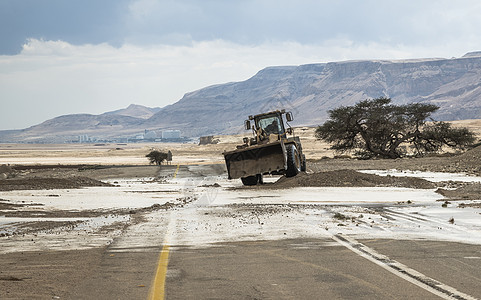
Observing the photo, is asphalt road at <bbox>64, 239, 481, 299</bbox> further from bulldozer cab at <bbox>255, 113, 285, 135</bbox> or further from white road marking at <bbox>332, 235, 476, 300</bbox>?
bulldozer cab at <bbox>255, 113, 285, 135</bbox>

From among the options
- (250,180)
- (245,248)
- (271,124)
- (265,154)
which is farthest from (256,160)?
(245,248)

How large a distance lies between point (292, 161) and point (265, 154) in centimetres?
175

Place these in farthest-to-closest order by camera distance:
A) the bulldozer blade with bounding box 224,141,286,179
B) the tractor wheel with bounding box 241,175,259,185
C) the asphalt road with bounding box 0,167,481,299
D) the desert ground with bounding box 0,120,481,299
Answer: the tractor wheel with bounding box 241,175,259,185 < the bulldozer blade with bounding box 224,141,286,179 < the desert ground with bounding box 0,120,481,299 < the asphalt road with bounding box 0,167,481,299

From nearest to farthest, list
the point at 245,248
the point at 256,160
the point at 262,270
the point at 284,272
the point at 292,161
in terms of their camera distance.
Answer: the point at 284,272
the point at 262,270
the point at 245,248
the point at 256,160
the point at 292,161

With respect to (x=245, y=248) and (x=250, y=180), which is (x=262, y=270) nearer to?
(x=245, y=248)

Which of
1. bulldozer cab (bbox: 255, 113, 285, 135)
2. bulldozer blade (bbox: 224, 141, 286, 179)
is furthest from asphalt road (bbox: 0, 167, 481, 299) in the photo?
bulldozer cab (bbox: 255, 113, 285, 135)

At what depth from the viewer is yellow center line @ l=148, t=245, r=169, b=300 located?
7.18 meters

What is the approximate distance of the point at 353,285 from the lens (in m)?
7.63

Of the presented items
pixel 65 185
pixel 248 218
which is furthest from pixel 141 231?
pixel 65 185

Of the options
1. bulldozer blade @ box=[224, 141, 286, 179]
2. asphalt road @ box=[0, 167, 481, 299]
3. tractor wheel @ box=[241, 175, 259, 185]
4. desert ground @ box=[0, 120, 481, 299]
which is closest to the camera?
asphalt road @ box=[0, 167, 481, 299]

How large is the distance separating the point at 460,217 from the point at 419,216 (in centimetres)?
94

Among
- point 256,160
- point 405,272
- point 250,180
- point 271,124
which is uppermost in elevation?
point 271,124

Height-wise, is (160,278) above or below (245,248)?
above

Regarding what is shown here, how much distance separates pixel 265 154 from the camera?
95.0ft
